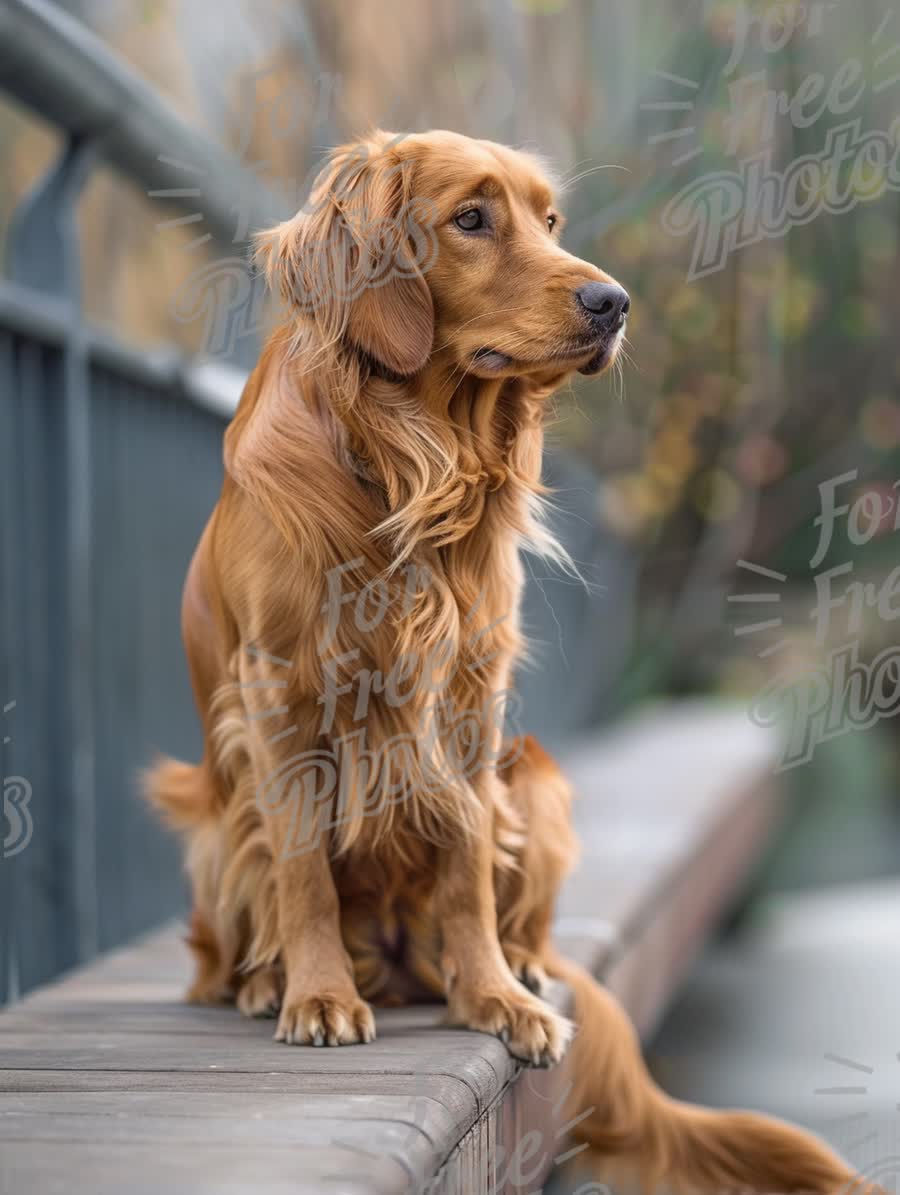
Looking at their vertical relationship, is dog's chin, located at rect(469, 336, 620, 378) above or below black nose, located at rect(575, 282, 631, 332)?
below

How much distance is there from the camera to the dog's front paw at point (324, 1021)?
1816 millimetres

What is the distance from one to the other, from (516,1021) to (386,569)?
62cm

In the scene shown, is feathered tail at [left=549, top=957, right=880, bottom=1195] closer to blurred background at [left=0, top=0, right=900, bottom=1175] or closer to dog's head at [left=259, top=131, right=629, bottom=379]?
blurred background at [left=0, top=0, right=900, bottom=1175]

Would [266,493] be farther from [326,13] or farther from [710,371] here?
[710,371]

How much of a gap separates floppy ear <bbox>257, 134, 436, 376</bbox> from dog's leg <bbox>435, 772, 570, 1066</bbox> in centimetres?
62

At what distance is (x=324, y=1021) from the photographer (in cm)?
183

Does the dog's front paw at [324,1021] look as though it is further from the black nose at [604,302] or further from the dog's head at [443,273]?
the black nose at [604,302]

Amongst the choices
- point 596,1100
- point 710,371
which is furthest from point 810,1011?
point 596,1100

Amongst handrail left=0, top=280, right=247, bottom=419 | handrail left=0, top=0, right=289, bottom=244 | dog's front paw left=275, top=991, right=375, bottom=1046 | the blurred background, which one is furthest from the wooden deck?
handrail left=0, top=0, right=289, bottom=244

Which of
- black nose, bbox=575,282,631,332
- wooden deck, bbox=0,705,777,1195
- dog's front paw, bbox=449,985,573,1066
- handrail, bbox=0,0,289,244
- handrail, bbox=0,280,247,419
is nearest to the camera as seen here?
wooden deck, bbox=0,705,777,1195

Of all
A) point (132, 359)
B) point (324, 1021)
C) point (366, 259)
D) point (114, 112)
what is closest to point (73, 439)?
point (132, 359)

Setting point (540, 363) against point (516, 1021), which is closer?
point (540, 363)

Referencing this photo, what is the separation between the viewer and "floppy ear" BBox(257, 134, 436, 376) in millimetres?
1776

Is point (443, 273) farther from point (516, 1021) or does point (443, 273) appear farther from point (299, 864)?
point (516, 1021)
